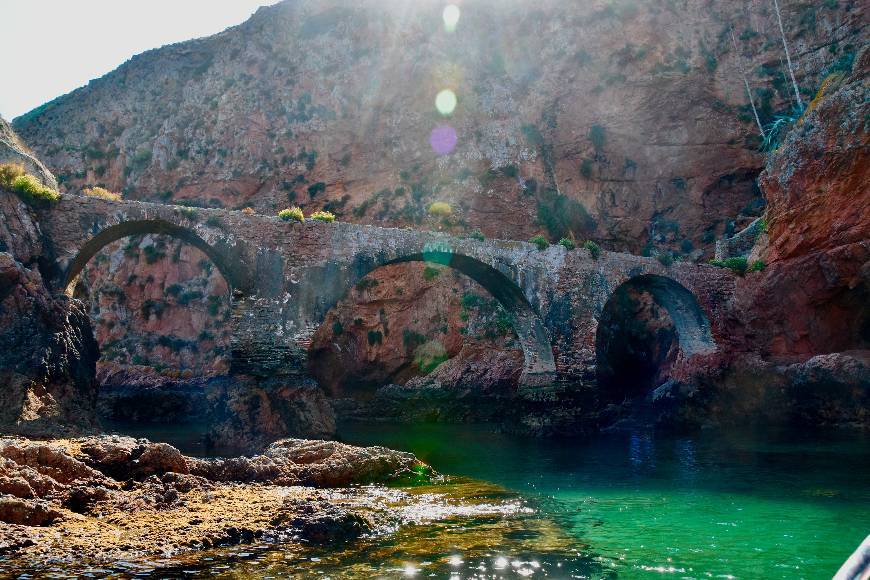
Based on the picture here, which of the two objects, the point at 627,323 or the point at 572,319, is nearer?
the point at 572,319

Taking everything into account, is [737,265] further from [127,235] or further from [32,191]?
[32,191]

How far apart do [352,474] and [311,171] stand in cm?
3580

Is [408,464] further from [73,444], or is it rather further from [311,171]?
[311,171]

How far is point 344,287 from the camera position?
64.6ft

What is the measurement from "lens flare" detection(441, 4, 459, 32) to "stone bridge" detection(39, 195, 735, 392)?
28.2 meters

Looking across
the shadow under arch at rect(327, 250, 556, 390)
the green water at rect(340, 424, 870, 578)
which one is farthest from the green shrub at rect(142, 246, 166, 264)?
the green water at rect(340, 424, 870, 578)

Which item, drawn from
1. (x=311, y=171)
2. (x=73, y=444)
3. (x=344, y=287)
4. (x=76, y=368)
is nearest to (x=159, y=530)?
(x=73, y=444)

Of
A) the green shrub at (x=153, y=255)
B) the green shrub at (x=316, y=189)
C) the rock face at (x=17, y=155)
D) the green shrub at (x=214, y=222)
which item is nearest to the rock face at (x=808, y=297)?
the green shrub at (x=214, y=222)

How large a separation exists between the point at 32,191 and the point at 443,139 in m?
30.6

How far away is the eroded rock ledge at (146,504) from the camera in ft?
21.4

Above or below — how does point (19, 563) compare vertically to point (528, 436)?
above

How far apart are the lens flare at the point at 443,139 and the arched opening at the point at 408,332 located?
8565 mm

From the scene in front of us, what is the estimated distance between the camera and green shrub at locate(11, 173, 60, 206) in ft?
49.7

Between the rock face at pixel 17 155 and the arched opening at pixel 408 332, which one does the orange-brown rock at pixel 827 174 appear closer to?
the arched opening at pixel 408 332
